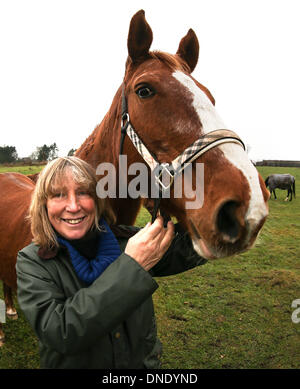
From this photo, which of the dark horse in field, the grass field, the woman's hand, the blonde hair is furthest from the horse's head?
the grass field

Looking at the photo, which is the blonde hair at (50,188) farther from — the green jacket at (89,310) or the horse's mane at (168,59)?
the horse's mane at (168,59)

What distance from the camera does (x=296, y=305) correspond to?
18.5 ft

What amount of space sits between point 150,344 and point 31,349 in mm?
3109

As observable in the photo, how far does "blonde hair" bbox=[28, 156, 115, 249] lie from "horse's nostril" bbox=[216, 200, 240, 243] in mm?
777

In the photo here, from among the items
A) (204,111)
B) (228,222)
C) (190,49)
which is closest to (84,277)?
(228,222)

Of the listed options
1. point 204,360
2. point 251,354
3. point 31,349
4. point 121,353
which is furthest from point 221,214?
point 31,349

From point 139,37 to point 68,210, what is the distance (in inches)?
53.3

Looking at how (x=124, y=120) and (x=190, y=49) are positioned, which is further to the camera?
(x=190, y=49)

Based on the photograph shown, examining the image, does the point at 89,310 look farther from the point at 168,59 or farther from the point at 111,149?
the point at 168,59

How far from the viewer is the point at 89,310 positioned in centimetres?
127

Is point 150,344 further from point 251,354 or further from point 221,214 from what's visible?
point 251,354

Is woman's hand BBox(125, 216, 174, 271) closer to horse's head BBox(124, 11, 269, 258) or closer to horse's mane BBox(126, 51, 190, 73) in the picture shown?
horse's head BBox(124, 11, 269, 258)

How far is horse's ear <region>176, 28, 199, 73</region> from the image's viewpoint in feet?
7.55

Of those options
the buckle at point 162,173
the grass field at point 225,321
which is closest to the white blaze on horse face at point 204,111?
the buckle at point 162,173
